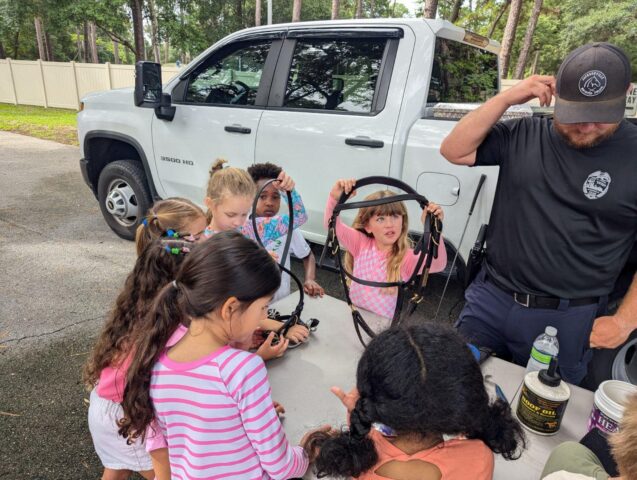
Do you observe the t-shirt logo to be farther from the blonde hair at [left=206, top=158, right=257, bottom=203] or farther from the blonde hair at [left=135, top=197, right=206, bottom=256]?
the blonde hair at [left=135, top=197, right=206, bottom=256]

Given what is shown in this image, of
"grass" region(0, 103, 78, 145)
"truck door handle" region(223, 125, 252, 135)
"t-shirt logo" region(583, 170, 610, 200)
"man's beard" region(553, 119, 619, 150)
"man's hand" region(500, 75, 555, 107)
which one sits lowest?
"grass" region(0, 103, 78, 145)

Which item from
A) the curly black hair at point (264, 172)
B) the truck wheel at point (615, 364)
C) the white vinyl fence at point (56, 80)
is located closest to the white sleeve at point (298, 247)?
the curly black hair at point (264, 172)

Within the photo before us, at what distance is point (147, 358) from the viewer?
126 centimetres

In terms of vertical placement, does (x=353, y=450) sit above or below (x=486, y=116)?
below

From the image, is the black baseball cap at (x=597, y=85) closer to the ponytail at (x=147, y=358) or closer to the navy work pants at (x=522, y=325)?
the navy work pants at (x=522, y=325)

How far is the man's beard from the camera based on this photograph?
66.6 inches

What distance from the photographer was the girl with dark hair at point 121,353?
4.84 feet

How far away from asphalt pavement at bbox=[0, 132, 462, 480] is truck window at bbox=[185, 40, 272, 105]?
67.5 inches

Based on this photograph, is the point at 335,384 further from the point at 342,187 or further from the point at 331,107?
the point at 331,107

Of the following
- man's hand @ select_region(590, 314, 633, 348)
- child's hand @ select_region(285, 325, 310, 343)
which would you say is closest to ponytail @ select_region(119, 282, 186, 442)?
child's hand @ select_region(285, 325, 310, 343)

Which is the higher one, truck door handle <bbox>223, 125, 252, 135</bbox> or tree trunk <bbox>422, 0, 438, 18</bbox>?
tree trunk <bbox>422, 0, 438, 18</bbox>

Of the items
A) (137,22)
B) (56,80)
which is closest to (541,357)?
(137,22)

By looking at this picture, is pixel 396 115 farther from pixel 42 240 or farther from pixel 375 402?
pixel 42 240

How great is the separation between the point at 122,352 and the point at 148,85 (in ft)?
10.6
